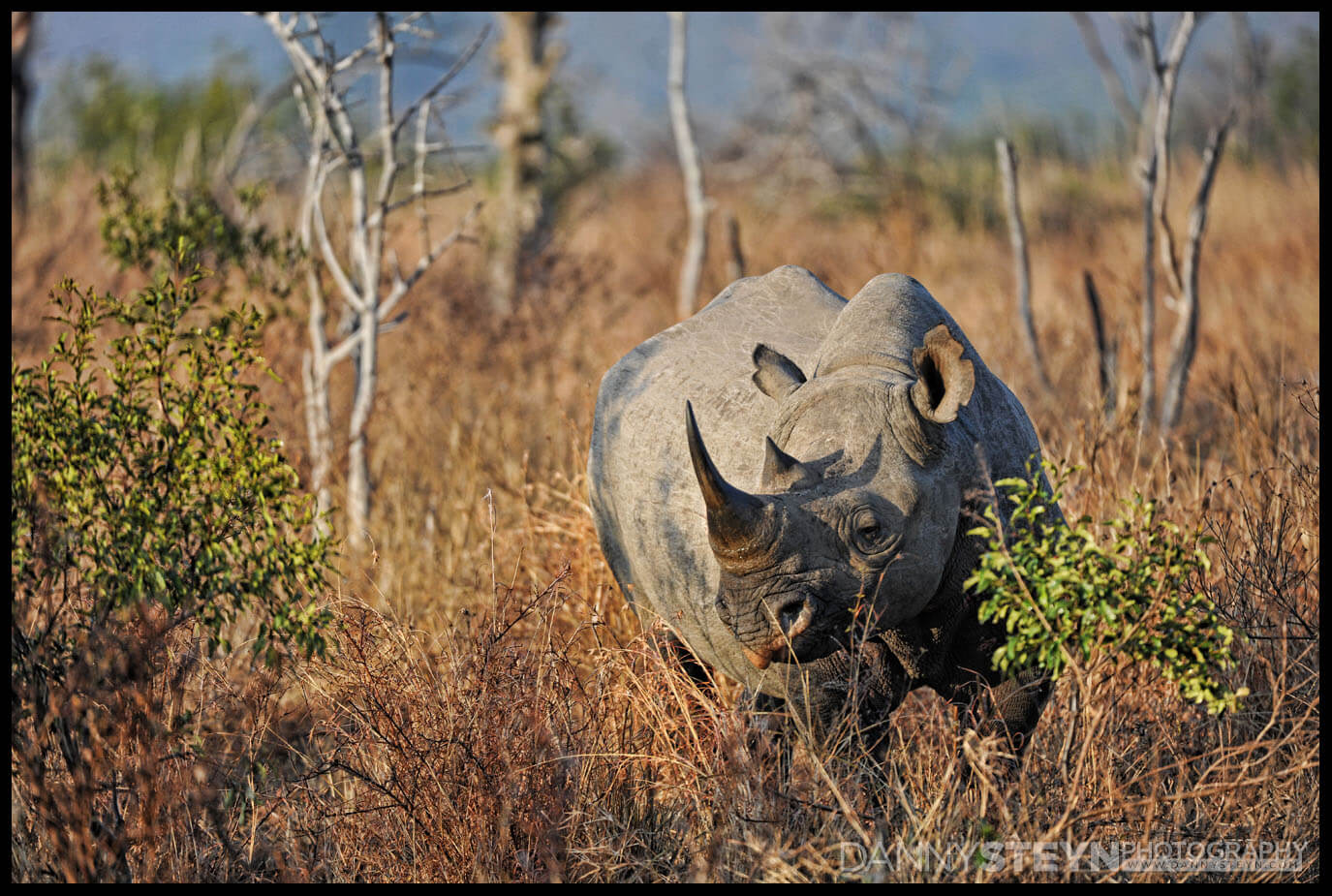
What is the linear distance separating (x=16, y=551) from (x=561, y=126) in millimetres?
12140

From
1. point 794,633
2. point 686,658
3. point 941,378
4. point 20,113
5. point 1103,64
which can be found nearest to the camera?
point 794,633

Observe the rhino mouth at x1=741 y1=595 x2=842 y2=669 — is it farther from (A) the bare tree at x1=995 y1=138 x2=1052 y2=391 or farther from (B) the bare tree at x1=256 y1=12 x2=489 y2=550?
(A) the bare tree at x1=995 y1=138 x2=1052 y2=391

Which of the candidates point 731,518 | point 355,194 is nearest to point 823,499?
point 731,518

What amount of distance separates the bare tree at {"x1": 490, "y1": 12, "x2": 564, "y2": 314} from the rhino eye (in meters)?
9.50

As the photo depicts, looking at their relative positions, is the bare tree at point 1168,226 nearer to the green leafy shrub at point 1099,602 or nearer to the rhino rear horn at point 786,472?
the green leafy shrub at point 1099,602

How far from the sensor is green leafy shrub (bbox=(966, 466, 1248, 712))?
10.8 ft

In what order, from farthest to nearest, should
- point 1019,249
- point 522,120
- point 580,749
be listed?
point 522,120, point 1019,249, point 580,749

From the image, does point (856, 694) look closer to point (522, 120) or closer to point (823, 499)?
point (823, 499)

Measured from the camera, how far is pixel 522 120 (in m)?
13.0

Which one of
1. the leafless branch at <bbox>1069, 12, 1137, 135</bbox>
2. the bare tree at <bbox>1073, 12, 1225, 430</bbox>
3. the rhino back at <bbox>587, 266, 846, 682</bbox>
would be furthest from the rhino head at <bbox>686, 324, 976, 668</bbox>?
the leafless branch at <bbox>1069, 12, 1137, 135</bbox>

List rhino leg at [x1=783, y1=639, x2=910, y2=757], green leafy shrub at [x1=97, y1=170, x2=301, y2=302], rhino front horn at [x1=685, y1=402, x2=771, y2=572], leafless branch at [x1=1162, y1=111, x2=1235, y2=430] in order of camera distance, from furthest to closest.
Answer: leafless branch at [x1=1162, y1=111, x2=1235, y2=430]
green leafy shrub at [x1=97, y1=170, x2=301, y2=302]
rhino leg at [x1=783, y1=639, x2=910, y2=757]
rhino front horn at [x1=685, y1=402, x2=771, y2=572]

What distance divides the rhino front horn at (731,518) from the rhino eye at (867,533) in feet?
0.77

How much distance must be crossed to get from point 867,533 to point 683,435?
1266mm
